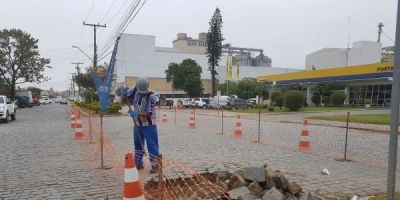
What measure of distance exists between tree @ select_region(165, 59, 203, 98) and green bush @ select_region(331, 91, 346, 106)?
86.6 feet

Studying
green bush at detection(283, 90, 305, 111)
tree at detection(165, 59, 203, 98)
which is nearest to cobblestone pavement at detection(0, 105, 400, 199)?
green bush at detection(283, 90, 305, 111)

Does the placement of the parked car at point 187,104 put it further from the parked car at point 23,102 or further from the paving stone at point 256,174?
the paving stone at point 256,174

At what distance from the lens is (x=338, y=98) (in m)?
45.8

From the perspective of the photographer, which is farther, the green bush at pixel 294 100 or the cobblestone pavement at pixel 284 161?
the green bush at pixel 294 100

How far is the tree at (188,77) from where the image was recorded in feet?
220

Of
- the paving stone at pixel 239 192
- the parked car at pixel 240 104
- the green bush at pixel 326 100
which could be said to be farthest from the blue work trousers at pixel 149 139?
the green bush at pixel 326 100

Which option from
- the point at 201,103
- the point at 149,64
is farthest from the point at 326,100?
the point at 149,64

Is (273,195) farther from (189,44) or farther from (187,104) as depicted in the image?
(189,44)

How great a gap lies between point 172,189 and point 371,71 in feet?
138

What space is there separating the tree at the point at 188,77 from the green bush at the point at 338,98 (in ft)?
86.6

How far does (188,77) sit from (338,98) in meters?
27.6

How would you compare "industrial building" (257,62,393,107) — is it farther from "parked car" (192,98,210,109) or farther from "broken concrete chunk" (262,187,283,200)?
"broken concrete chunk" (262,187,283,200)

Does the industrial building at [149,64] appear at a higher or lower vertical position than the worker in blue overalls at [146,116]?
higher

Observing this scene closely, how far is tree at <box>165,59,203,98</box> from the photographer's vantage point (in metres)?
67.2
